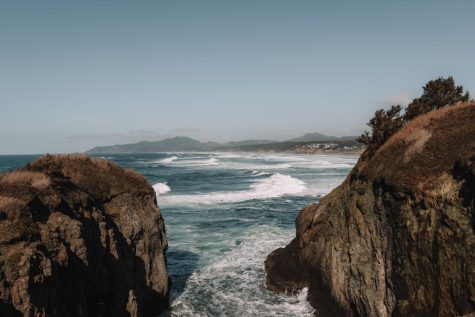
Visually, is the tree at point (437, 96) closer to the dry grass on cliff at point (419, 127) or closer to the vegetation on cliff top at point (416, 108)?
the vegetation on cliff top at point (416, 108)

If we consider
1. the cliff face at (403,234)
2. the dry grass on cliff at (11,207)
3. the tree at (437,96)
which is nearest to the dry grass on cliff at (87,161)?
the dry grass on cliff at (11,207)

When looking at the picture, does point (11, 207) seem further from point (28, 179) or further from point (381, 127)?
point (381, 127)

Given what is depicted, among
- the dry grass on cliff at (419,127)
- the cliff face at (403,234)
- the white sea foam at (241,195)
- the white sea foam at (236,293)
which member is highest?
the dry grass on cliff at (419,127)

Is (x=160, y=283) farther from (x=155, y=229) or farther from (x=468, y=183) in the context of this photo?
(x=468, y=183)

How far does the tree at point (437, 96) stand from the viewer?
22359 mm

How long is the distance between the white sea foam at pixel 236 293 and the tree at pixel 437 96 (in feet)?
40.5

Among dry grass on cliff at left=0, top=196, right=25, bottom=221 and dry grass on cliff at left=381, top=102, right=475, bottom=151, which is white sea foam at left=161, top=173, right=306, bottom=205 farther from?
dry grass on cliff at left=0, top=196, right=25, bottom=221

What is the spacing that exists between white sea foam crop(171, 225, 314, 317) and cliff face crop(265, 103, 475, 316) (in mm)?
973

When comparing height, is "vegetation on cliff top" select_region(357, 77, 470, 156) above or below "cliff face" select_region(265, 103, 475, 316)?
above

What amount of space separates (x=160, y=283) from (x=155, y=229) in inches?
105

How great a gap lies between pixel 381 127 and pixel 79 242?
1667 cm

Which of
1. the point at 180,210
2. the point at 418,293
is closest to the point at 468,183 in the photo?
the point at 418,293

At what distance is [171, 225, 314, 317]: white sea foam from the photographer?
1842 centimetres

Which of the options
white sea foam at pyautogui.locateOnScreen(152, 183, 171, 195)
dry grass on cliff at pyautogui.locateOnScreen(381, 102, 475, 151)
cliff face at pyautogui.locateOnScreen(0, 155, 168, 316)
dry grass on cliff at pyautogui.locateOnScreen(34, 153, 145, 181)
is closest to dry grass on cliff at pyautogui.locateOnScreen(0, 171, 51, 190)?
cliff face at pyautogui.locateOnScreen(0, 155, 168, 316)
